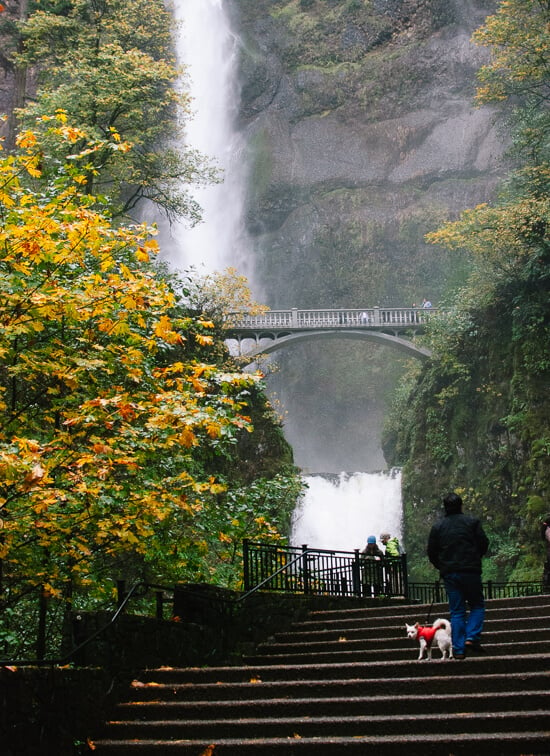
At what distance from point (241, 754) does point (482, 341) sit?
943 inches

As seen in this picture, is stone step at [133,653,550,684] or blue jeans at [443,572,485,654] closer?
blue jeans at [443,572,485,654]

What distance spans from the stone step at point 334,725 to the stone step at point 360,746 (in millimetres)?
87

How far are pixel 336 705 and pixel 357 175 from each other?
156 feet

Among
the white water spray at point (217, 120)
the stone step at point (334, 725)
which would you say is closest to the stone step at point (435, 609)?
the stone step at point (334, 725)

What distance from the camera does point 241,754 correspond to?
627cm

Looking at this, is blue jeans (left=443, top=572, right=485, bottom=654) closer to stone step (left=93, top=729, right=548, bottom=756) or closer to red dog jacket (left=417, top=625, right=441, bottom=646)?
red dog jacket (left=417, top=625, right=441, bottom=646)

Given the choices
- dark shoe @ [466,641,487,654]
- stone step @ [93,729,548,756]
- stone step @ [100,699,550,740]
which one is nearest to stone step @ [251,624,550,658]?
dark shoe @ [466,641,487,654]

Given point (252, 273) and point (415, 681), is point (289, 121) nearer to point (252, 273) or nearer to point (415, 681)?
point (252, 273)

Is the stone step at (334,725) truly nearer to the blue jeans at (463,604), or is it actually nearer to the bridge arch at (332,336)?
the blue jeans at (463,604)

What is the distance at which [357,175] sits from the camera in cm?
5125

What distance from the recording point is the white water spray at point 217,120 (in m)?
49.9

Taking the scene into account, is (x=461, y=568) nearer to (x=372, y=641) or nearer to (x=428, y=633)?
(x=428, y=633)

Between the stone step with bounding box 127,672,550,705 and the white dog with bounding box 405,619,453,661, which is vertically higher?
the white dog with bounding box 405,619,453,661

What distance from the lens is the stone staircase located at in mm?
6016
